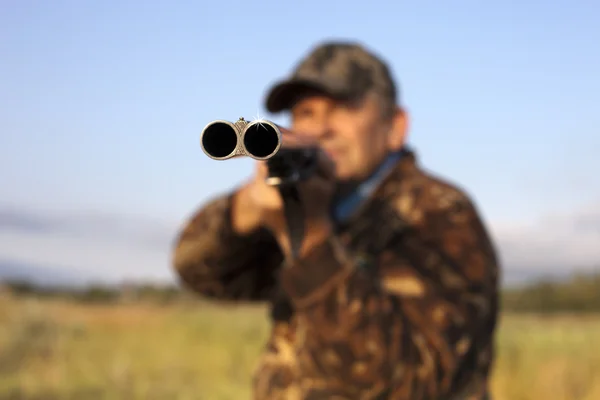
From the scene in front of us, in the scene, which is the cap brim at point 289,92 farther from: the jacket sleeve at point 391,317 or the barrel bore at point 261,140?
the barrel bore at point 261,140

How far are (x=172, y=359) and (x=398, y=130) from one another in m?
10.4

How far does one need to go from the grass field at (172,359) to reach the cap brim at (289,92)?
6876mm

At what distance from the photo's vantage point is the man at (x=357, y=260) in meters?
2.99

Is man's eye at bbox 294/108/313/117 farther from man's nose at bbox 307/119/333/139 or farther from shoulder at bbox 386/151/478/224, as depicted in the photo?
shoulder at bbox 386/151/478/224

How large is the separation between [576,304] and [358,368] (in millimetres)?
43835

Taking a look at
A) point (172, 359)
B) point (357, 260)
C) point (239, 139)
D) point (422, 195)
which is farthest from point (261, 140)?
point (172, 359)

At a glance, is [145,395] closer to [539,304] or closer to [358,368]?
[358,368]

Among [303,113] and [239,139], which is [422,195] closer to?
[303,113]

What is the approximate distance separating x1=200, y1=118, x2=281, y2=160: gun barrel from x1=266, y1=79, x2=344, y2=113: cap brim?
1.88 metres

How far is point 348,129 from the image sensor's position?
12.2 feet

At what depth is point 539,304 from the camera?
45.7 m

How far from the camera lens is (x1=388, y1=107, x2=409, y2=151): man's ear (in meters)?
3.94

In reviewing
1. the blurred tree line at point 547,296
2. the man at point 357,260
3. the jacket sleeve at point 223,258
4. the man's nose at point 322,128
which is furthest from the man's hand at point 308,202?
the blurred tree line at point 547,296

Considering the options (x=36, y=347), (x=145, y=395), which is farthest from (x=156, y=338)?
(x=145, y=395)
